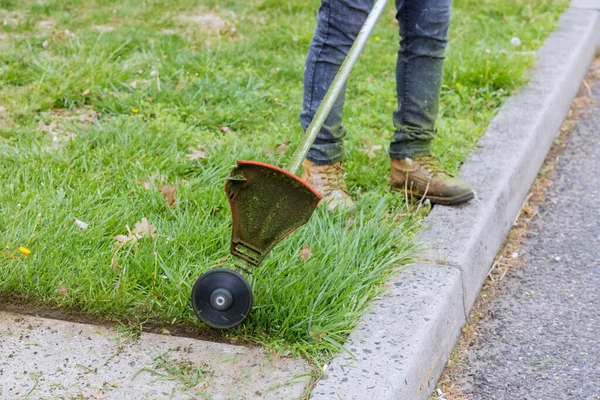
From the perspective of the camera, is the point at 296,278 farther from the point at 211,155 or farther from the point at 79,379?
the point at 211,155

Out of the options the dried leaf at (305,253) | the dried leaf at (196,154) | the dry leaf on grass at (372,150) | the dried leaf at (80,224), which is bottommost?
the dry leaf on grass at (372,150)

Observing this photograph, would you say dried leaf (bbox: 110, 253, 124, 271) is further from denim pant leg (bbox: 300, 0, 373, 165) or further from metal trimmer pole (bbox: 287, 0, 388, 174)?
denim pant leg (bbox: 300, 0, 373, 165)

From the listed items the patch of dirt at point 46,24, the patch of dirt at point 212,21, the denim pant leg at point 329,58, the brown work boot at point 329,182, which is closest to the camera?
the denim pant leg at point 329,58

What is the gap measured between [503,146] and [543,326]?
1.06 meters

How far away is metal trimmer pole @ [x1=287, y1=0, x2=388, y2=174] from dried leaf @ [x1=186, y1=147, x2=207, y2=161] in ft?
3.39

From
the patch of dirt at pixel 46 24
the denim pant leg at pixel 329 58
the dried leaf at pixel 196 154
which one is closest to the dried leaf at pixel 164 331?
the denim pant leg at pixel 329 58

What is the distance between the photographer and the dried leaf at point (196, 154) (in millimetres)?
3287

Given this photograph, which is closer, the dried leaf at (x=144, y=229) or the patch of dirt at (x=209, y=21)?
the dried leaf at (x=144, y=229)

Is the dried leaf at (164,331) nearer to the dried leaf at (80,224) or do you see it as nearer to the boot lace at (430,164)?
the dried leaf at (80,224)

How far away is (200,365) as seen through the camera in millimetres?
2133

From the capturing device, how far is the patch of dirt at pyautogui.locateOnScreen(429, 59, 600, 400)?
2439 millimetres

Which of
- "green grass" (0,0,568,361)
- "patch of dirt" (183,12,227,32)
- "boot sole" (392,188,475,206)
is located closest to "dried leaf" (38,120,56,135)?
"green grass" (0,0,568,361)

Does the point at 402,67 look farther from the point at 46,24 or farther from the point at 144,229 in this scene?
the point at 46,24

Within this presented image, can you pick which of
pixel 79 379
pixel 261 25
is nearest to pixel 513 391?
pixel 79 379
